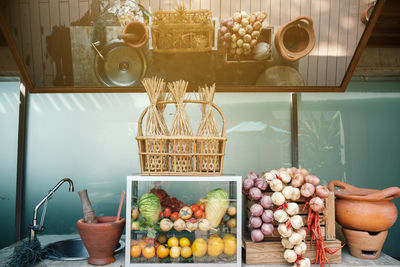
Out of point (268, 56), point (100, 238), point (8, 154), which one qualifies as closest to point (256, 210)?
point (100, 238)

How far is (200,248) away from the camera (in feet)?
7.26

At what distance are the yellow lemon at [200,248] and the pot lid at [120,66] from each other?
4.60ft

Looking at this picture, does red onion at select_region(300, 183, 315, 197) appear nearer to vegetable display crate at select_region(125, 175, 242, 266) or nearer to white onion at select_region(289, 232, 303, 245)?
white onion at select_region(289, 232, 303, 245)

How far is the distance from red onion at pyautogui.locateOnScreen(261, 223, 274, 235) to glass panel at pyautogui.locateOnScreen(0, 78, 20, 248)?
233cm

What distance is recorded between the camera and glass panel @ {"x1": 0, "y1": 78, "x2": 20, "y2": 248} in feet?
10.3

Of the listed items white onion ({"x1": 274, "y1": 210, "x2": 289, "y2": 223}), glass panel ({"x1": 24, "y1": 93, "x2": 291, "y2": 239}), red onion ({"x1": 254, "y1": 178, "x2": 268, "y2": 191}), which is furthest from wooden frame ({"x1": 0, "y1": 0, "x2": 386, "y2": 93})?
white onion ({"x1": 274, "y1": 210, "x2": 289, "y2": 223})

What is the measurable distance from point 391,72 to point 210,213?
241 cm

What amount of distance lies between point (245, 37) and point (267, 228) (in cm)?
141

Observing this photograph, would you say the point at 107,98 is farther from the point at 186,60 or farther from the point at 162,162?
the point at 162,162

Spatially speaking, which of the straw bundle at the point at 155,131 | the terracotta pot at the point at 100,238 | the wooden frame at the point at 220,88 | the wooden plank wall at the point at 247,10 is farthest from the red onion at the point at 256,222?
the wooden plank wall at the point at 247,10

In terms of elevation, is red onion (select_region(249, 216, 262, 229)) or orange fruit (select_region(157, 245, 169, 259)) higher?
A: red onion (select_region(249, 216, 262, 229))

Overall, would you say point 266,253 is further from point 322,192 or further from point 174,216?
point 174,216

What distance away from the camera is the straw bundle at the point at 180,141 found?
2.25 m

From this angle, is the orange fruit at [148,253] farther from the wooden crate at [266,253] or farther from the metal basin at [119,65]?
the metal basin at [119,65]
